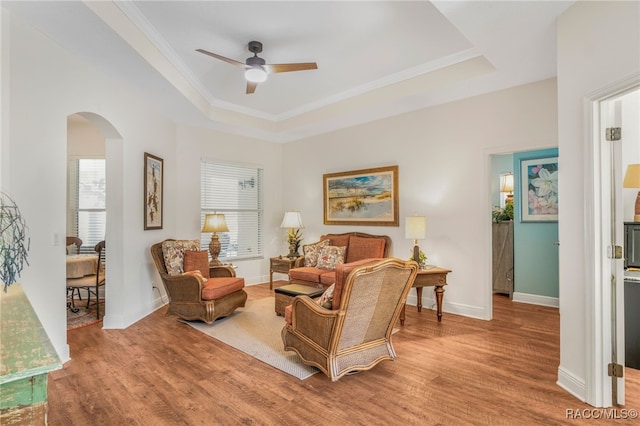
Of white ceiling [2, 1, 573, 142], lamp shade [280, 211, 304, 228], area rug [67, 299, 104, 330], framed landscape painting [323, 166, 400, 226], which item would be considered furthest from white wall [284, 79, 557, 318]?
area rug [67, 299, 104, 330]

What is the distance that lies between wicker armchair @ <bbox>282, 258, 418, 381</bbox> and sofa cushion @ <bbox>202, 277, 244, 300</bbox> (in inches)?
58.8

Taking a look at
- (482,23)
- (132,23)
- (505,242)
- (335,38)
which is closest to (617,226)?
(482,23)

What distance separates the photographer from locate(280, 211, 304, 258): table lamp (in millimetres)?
6398

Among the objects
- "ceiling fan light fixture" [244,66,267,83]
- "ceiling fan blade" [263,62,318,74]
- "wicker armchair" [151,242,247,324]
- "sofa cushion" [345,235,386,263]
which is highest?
"ceiling fan blade" [263,62,318,74]

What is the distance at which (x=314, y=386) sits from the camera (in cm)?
268

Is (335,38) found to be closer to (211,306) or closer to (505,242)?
(211,306)

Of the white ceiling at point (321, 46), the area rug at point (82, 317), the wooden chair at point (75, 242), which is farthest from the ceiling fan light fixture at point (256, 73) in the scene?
the wooden chair at point (75, 242)

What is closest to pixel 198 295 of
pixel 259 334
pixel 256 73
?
pixel 259 334

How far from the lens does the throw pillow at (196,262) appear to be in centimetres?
463

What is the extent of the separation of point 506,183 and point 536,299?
200 cm

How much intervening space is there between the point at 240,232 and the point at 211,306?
2.63 m

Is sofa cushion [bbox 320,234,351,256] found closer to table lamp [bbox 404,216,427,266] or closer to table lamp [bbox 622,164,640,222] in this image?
table lamp [bbox 404,216,427,266]

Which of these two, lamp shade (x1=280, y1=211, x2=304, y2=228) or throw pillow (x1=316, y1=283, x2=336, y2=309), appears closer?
throw pillow (x1=316, y1=283, x2=336, y2=309)

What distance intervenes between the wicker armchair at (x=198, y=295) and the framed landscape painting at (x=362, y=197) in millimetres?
2313
